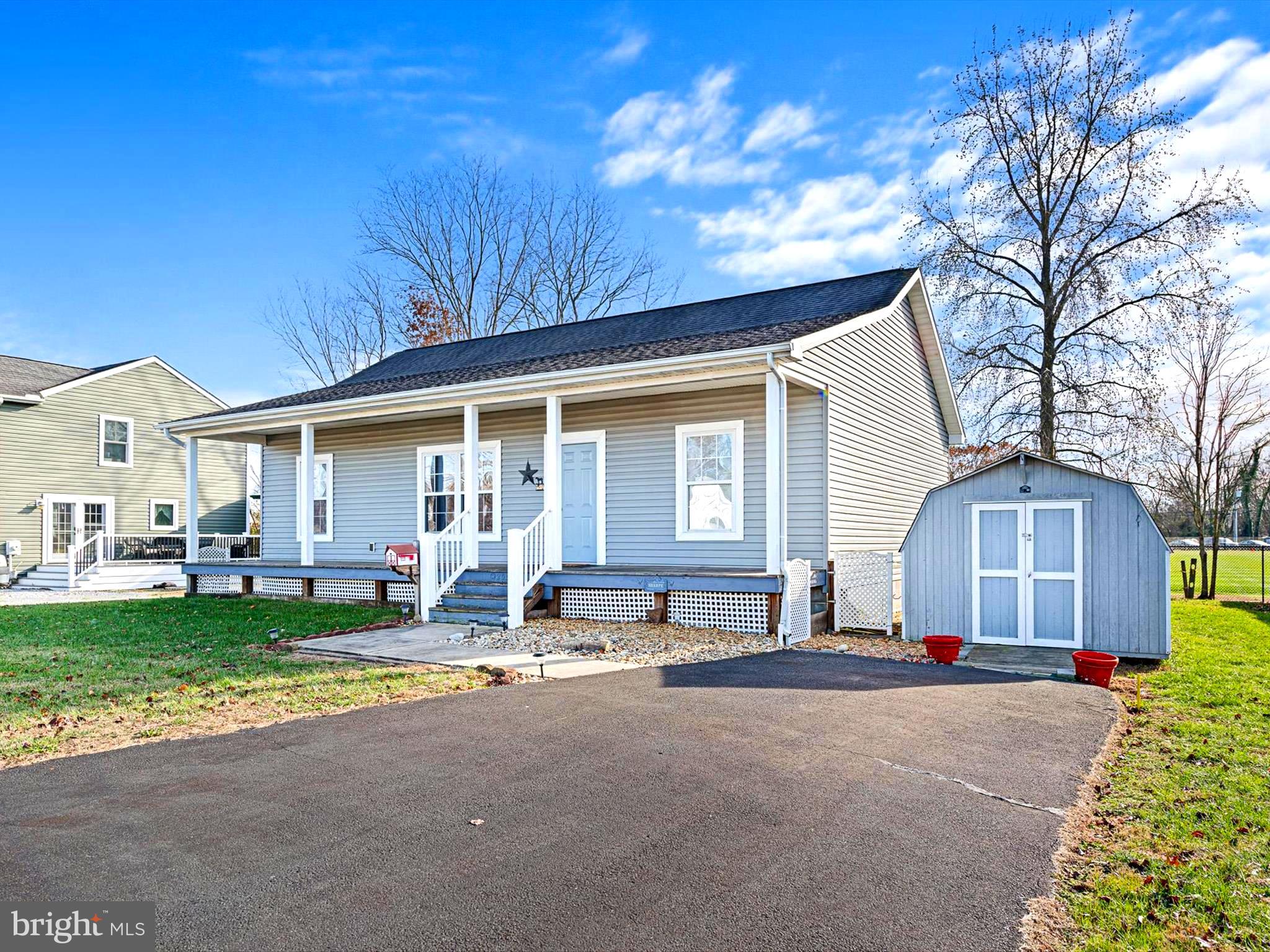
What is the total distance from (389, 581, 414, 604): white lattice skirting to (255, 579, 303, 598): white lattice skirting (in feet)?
7.42

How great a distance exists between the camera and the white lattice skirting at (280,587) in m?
15.9

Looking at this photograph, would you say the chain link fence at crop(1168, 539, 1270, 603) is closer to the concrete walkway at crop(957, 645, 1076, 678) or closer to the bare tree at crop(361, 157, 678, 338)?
the concrete walkway at crop(957, 645, 1076, 678)

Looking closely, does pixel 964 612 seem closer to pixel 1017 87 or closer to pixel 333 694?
pixel 333 694

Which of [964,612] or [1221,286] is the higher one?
[1221,286]

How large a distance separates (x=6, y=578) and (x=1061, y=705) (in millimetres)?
25069

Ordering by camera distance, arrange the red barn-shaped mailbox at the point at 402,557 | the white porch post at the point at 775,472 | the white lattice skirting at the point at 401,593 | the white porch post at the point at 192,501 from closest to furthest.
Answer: the white porch post at the point at 775,472
the red barn-shaped mailbox at the point at 402,557
the white lattice skirting at the point at 401,593
the white porch post at the point at 192,501

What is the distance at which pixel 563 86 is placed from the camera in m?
21.7

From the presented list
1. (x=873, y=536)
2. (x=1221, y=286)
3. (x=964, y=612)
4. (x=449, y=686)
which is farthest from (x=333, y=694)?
(x=1221, y=286)

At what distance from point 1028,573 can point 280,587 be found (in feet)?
45.8

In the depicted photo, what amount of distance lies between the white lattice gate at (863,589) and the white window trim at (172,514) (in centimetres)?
2247

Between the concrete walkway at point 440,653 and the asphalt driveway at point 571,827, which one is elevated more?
the asphalt driveway at point 571,827

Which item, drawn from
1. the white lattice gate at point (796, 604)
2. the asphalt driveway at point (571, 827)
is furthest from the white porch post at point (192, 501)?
the white lattice gate at point (796, 604)

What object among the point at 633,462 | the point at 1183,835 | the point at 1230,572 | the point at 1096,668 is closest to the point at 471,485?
the point at 633,462

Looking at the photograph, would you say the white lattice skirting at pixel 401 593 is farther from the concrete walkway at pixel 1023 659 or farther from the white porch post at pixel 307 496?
the concrete walkway at pixel 1023 659
